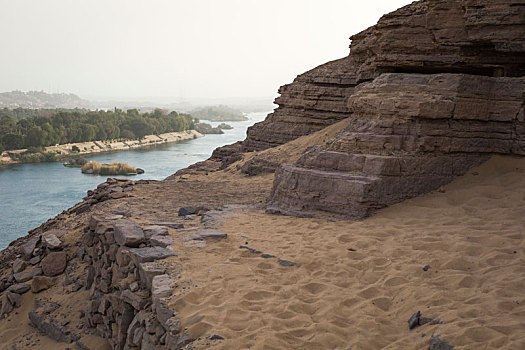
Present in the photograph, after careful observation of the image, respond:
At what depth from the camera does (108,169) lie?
32.5 m

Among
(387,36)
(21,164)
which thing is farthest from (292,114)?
(21,164)

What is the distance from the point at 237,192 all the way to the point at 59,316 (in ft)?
16.3

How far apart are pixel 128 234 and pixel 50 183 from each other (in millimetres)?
26286

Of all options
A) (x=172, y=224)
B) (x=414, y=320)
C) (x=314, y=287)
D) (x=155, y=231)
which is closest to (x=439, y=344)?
(x=414, y=320)

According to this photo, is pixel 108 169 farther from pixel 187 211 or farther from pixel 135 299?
pixel 135 299

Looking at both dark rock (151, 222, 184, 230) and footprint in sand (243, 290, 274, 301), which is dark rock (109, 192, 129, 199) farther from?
footprint in sand (243, 290, 274, 301)

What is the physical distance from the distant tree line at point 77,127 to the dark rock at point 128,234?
38628mm

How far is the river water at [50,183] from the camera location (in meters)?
20.5

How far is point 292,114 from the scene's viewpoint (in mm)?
16047

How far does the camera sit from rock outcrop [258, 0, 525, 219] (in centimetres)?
704

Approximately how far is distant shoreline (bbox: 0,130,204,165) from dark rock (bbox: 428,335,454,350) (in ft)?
136

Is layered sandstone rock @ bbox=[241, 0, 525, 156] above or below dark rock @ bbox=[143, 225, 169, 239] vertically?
above

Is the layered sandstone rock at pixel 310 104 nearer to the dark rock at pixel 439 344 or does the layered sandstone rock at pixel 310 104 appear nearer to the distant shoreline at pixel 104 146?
the dark rock at pixel 439 344

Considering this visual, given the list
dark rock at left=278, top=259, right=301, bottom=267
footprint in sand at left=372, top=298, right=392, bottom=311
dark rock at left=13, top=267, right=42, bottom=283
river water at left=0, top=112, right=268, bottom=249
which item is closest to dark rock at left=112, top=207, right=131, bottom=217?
dark rock at left=13, top=267, right=42, bottom=283
